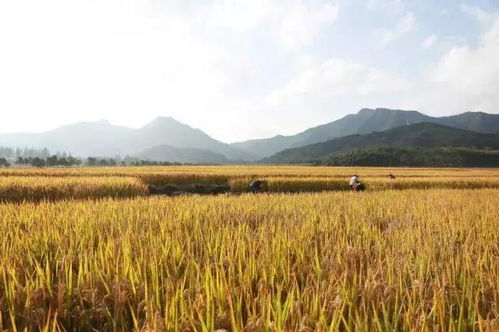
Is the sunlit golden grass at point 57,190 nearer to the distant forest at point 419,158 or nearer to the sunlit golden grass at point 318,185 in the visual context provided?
the sunlit golden grass at point 318,185

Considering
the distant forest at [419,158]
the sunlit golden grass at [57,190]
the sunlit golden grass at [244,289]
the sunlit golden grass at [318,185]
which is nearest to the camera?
the sunlit golden grass at [244,289]

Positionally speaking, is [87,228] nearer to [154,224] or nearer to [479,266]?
[154,224]

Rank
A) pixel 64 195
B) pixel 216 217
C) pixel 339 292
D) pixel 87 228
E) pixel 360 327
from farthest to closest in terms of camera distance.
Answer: pixel 64 195 < pixel 216 217 < pixel 87 228 < pixel 339 292 < pixel 360 327

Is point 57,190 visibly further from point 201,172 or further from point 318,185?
point 201,172

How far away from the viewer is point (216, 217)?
568 cm

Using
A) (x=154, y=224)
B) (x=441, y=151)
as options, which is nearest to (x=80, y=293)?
(x=154, y=224)

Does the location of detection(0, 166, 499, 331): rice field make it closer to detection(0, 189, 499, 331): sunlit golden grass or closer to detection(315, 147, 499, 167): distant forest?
detection(0, 189, 499, 331): sunlit golden grass

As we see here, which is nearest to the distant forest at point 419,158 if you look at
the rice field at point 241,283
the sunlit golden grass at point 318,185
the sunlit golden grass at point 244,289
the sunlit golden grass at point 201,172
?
the sunlit golden grass at point 201,172

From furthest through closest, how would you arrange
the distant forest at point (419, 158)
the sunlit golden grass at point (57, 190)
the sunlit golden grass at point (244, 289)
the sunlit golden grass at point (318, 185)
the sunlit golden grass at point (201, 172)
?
the distant forest at point (419, 158)
the sunlit golden grass at point (201, 172)
the sunlit golden grass at point (318, 185)
the sunlit golden grass at point (57, 190)
the sunlit golden grass at point (244, 289)

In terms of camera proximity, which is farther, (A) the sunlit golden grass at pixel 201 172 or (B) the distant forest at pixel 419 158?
(B) the distant forest at pixel 419 158

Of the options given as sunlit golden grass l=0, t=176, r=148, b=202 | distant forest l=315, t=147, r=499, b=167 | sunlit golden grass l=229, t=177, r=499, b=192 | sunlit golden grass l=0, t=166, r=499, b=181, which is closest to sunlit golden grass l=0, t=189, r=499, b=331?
sunlit golden grass l=0, t=176, r=148, b=202

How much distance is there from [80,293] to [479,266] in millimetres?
2785

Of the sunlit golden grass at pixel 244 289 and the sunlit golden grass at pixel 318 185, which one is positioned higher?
the sunlit golden grass at pixel 244 289

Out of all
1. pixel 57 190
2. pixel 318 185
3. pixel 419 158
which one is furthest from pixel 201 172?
pixel 419 158
